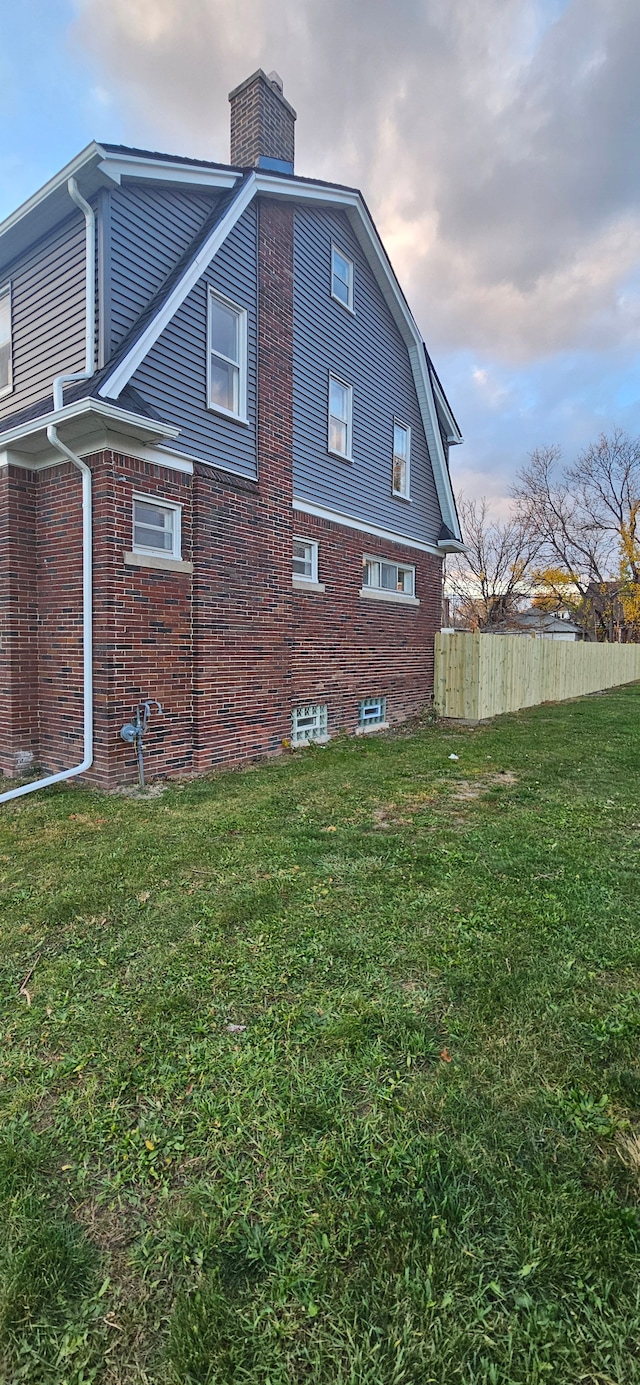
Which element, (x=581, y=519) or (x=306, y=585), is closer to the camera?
(x=306, y=585)

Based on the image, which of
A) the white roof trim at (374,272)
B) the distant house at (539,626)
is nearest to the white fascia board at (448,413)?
the white roof trim at (374,272)

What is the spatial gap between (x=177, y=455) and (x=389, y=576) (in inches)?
237

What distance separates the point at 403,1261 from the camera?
1.48 m

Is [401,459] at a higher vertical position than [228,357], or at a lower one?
higher

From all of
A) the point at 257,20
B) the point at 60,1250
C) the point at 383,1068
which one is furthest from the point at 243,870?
the point at 257,20

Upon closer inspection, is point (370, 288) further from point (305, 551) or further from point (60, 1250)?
point (60, 1250)

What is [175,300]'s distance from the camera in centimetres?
628

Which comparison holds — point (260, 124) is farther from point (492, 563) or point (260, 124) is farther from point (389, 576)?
point (492, 563)

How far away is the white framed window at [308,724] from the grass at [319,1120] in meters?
4.71

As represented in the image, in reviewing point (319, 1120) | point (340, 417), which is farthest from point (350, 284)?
point (319, 1120)

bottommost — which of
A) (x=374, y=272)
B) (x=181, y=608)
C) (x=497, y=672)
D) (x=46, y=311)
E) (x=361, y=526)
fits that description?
(x=497, y=672)

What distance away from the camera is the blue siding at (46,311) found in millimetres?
6402

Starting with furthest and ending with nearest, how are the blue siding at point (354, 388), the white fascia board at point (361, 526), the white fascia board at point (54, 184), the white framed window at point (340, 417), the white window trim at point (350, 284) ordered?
the white framed window at point (340, 417)
the white window trim at point (350, 284)
the white fascia board at point (361, 526)
the blue siding at point (354, 388)
the white fascia board at point (54, 184)

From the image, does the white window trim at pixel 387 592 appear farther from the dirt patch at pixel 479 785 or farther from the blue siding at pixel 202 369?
the dirt patch at pixel 479 785
